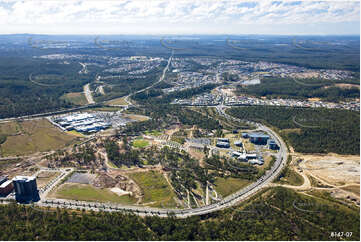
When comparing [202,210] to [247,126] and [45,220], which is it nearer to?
[45,220]

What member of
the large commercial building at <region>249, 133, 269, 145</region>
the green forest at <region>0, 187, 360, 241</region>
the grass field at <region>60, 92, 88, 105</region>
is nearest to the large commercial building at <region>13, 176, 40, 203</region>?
the green forest at <region>0, 187, 360, 241</region>

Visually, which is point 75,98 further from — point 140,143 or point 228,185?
point 228,185

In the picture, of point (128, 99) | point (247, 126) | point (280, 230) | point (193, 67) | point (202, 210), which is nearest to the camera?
point (280, 230)

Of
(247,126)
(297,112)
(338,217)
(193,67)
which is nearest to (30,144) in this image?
(247,126)

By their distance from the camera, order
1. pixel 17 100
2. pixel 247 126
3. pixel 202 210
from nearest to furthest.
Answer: pixel 202 210
pixel 247 126
pixel 17 100

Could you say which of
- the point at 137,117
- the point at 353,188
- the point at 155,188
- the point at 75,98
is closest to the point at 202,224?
the point at 155,188

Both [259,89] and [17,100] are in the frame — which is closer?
[17,100]

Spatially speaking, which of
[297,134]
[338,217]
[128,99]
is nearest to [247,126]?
[297,134]
